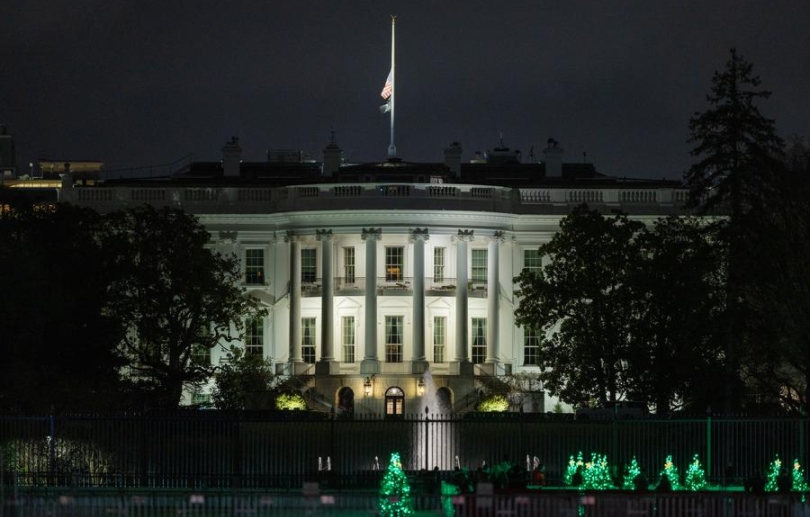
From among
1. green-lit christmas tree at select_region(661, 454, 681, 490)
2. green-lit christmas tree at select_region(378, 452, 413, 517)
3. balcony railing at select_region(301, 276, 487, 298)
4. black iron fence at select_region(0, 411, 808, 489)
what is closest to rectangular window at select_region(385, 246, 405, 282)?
balcony railing at select_region(301, 276, 487, 298)

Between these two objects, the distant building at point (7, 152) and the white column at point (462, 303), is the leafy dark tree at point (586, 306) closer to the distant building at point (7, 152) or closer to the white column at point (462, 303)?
the white column at point (462, 303)

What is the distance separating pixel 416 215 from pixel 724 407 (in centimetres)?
3036

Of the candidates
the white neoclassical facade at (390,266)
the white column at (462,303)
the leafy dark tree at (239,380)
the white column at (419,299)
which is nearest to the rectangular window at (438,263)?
the white neoclassical facade at (390,266)

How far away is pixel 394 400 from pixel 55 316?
1074 inches

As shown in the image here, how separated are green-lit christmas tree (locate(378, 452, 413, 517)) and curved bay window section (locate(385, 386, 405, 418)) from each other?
163ft

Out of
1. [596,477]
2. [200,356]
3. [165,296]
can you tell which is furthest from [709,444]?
[200,356]

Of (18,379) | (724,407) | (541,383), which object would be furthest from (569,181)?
(18,379)

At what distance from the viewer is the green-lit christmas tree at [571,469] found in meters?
63.6

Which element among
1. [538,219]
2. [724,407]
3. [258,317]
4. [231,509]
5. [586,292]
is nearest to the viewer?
[231,509]

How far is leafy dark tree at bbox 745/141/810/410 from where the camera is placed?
7956cm

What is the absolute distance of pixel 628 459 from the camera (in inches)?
2687

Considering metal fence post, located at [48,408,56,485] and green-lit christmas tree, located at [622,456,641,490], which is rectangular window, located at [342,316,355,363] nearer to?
metal fence post, located at [48,408,56,485]

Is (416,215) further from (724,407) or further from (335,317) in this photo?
(724,407)

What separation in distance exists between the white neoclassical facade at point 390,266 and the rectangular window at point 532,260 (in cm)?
8
